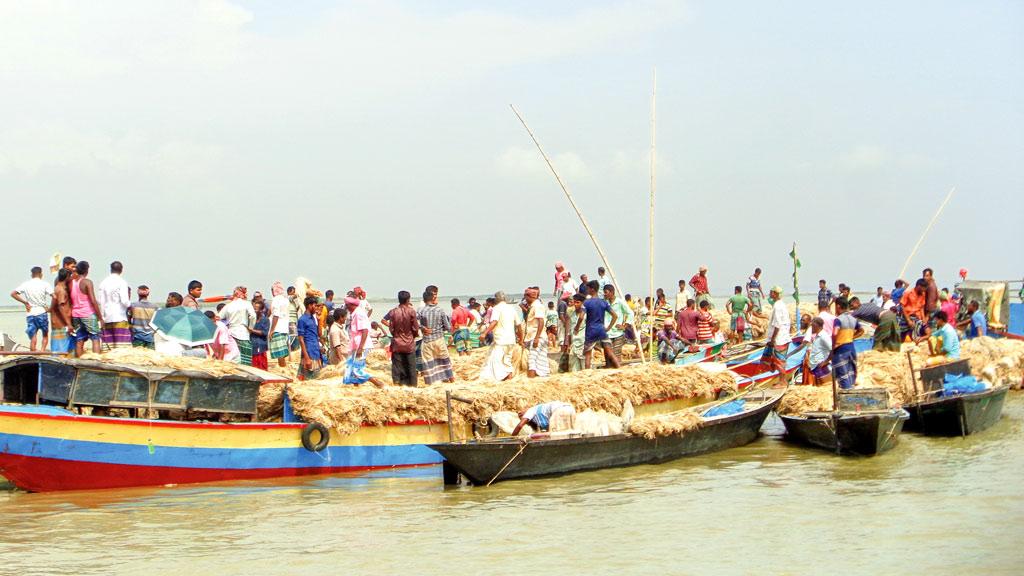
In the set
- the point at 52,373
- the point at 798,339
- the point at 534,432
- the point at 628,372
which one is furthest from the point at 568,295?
the point at 52,373

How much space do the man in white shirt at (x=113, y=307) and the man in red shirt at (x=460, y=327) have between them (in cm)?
915

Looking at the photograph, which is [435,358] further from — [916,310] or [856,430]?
[916,310]

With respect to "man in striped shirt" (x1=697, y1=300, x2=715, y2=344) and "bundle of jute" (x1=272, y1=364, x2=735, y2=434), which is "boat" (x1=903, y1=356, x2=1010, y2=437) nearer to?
"bundle of jute" (x1=272, y1=364, x2=735, y2=434)

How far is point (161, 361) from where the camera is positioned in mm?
13398

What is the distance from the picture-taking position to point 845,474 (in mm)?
13758

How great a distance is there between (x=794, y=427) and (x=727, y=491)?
3266 mm

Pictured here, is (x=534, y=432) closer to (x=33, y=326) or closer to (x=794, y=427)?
(x=794, y=427)

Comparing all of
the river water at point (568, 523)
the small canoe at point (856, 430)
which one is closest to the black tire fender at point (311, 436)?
the river water at point (568, 523)

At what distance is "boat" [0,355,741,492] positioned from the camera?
1258cm

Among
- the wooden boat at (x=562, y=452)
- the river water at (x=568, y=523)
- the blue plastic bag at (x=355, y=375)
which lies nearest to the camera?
the river water at (x=568, y=523)

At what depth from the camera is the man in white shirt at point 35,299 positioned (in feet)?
55.3

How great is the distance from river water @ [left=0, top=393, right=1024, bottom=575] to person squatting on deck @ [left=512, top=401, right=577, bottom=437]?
2.20 ft

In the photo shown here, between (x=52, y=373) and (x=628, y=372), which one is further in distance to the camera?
(x=628, y=372)

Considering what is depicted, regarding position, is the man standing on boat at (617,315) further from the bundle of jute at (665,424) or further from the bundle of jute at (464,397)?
the bundle of jute at (665,424)
